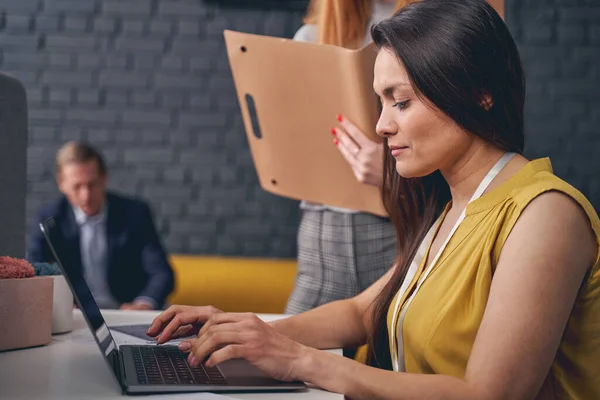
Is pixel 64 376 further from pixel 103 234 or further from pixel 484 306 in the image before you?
pixel 103 234

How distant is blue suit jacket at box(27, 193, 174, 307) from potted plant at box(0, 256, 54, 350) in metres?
2.02

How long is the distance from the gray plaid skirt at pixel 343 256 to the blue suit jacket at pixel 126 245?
1.49 meters

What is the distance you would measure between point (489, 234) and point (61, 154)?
8.58ft

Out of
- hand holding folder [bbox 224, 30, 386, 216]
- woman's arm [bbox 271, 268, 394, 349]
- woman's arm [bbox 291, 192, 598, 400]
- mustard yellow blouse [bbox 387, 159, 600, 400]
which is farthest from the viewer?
hand holding folder [bbox 224, 30, 386, 216]

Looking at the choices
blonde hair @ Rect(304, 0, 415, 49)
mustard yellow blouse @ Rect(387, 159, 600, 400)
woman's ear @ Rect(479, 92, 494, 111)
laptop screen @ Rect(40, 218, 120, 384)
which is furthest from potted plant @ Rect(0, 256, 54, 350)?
blonde hair @ Rect(304, 0, 415, 49)

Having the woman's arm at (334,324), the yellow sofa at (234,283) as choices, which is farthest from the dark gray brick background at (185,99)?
the woman's arm at (334,324)

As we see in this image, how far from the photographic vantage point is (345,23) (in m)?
1.88

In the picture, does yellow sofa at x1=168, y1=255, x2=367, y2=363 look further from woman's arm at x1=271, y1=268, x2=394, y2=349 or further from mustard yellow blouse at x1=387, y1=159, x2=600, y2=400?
→ mustard yellow blouse at x1=387, y1=159, x2=600, y2=400

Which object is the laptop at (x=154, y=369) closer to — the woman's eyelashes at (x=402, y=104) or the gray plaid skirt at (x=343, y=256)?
the woman's eyelashes at (x=402, y=104)

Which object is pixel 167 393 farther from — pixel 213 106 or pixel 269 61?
pixel 213 106

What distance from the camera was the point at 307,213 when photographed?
78.3 inches

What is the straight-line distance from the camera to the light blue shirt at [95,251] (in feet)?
11.0

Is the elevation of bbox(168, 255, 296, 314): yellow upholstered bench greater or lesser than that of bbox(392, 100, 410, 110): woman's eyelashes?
lesser

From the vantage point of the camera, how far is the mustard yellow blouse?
107 centimetres
